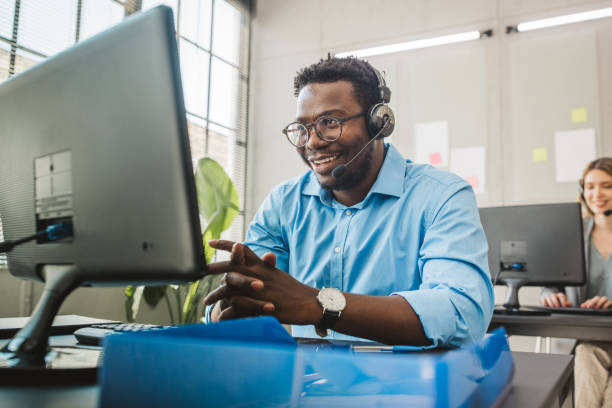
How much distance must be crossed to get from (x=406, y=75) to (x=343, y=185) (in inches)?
128

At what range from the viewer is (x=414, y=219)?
1.18 metres

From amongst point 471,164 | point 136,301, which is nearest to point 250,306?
point 136,301

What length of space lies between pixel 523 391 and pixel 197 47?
4172mm

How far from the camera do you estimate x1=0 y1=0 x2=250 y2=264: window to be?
2842 millimetres

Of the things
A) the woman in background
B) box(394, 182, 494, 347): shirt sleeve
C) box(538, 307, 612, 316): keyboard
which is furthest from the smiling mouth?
the woman in background

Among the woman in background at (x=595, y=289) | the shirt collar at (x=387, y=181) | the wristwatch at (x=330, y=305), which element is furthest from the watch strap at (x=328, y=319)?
the woman in background at (x=595, y=289)

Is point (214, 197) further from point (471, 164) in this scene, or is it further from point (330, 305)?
point (330, 305)

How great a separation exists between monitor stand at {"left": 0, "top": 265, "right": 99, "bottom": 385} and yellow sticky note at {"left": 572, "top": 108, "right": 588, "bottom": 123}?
3893 millimetres

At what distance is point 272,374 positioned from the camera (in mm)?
392

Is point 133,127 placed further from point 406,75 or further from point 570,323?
point 406,75

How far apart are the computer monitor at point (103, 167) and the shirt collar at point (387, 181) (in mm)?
751

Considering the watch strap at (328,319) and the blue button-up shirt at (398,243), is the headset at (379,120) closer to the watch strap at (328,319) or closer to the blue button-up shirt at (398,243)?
the blue button-up shirt at (398,243)

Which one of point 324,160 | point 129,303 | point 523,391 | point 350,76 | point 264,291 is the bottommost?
point 129,303

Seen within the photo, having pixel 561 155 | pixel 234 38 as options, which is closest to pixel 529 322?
pixel 561 155
